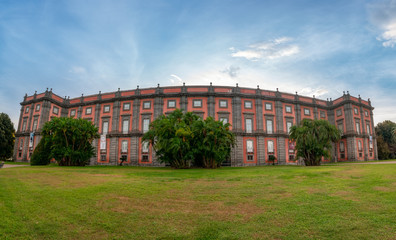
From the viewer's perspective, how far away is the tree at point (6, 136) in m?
40.2

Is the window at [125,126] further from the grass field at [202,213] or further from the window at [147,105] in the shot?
the grass field at [202,213]

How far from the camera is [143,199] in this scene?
23.7 feet

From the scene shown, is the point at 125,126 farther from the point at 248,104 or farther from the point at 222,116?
the point at 248,104

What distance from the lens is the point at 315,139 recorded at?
22953mm

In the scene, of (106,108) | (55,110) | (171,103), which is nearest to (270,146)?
(171,103)

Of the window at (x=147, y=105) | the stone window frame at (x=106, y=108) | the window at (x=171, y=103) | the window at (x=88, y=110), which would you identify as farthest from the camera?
the window at (x=88, y=110)

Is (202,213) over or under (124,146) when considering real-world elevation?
under

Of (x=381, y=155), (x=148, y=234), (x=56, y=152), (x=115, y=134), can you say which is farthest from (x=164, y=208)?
(x=381, y=155)

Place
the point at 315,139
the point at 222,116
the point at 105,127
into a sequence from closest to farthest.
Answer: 1. the point at 315,139
2. the point at 222,116
3. the point at 105,127

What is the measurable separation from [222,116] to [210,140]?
39.5ft

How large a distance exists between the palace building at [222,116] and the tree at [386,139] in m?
3.76

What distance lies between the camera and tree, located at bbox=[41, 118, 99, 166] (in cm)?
2486

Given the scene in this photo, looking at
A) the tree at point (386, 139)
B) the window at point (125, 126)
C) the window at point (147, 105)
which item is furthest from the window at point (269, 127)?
the tree at point (386, 139)

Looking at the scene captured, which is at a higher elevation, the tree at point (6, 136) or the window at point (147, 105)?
the window at point (147, 105)
